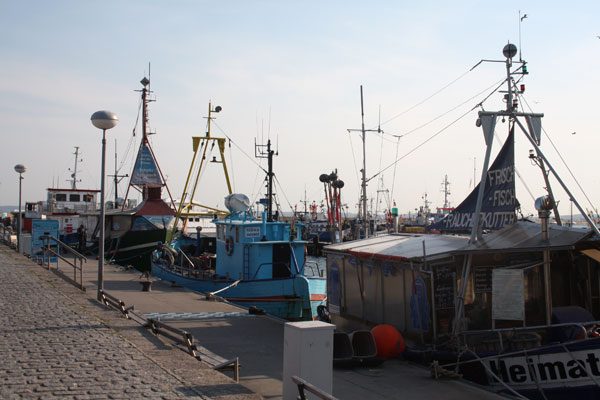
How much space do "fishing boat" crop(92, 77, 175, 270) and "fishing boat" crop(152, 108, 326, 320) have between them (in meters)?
6.46

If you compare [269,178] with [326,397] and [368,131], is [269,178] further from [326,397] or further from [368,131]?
[326,397]

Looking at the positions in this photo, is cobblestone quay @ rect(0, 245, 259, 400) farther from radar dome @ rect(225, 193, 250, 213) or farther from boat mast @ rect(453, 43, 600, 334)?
radar dome @ rect(225, 193, 250, 213)

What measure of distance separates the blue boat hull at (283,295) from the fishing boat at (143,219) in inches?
460

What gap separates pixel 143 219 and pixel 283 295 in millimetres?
13832

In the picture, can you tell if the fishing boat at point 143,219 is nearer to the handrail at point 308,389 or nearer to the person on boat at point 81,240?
the person on boat at point 81,240

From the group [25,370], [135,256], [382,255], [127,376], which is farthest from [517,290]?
[135,256]

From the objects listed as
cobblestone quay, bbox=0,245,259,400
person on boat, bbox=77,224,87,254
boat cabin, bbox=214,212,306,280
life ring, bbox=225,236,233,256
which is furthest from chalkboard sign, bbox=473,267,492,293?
person on boat, bbox=77,224,87,254

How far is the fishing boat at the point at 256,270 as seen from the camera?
64.0 ft

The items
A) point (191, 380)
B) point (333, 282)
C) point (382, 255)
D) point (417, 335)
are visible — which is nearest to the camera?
point (191, 380)

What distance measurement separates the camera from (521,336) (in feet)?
31.4

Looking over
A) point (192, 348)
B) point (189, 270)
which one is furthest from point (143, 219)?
point (192, 348)

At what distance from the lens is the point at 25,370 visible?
8500mm

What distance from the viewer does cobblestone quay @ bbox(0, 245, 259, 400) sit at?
7656 mm

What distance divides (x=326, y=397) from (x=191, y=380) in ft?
10.6
